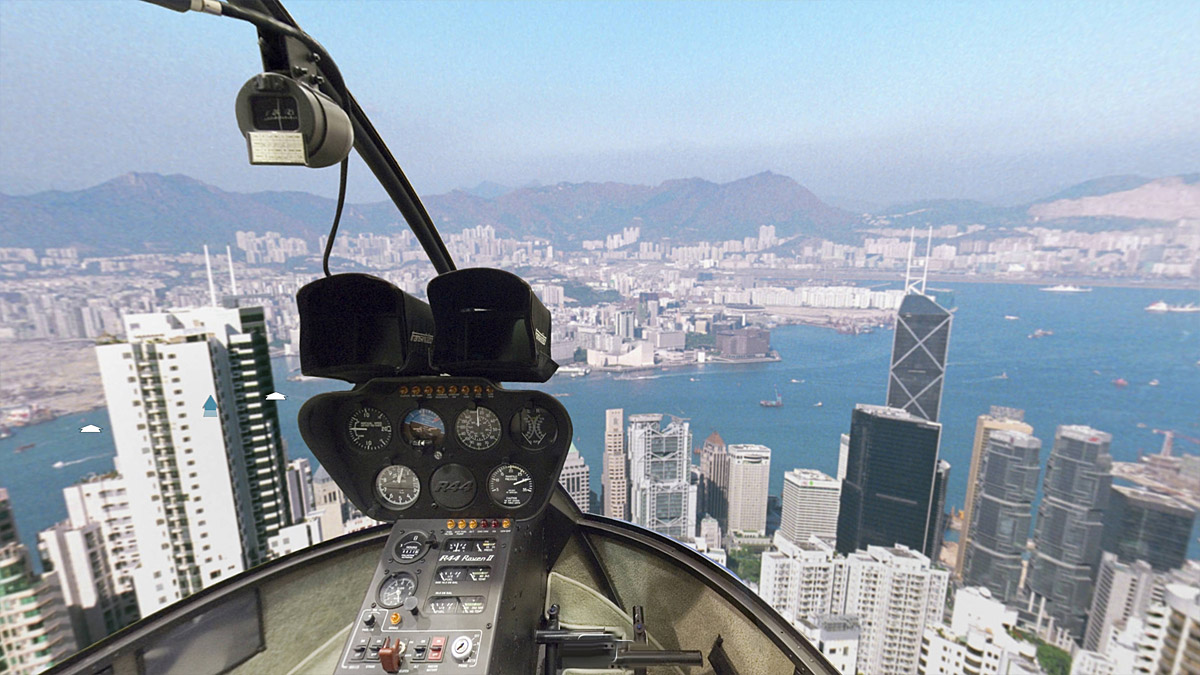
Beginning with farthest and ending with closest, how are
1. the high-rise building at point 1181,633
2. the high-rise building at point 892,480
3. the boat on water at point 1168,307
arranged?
the high-rise building at point 892,480, the boat on water at point 1168,307, the high-rise building at point 1181,633

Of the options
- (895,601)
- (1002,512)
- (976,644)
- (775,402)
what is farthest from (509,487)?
(1002,512)

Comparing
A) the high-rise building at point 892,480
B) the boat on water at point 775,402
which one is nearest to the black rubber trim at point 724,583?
the boat on water at point 775,402

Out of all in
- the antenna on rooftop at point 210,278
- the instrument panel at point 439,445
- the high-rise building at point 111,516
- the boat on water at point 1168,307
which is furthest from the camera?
the high-rise building at point 111,516

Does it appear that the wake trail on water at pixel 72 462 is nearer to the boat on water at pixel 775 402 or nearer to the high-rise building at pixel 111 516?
the high-rise building at pixel 111 516

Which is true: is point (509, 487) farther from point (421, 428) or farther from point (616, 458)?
point (616, 458)

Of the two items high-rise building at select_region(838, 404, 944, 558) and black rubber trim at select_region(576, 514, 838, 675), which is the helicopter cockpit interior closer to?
black rubber trim at select_region(576, 514, 838, 675)

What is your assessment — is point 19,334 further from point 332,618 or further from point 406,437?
point 406,437

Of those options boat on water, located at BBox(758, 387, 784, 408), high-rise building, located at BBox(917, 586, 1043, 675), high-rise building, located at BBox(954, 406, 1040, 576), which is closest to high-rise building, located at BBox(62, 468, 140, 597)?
boat on water, located at BBox(758, 387, 784, 408)

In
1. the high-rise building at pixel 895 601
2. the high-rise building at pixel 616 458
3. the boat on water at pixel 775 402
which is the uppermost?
the high-rise building at pixel 616 458
